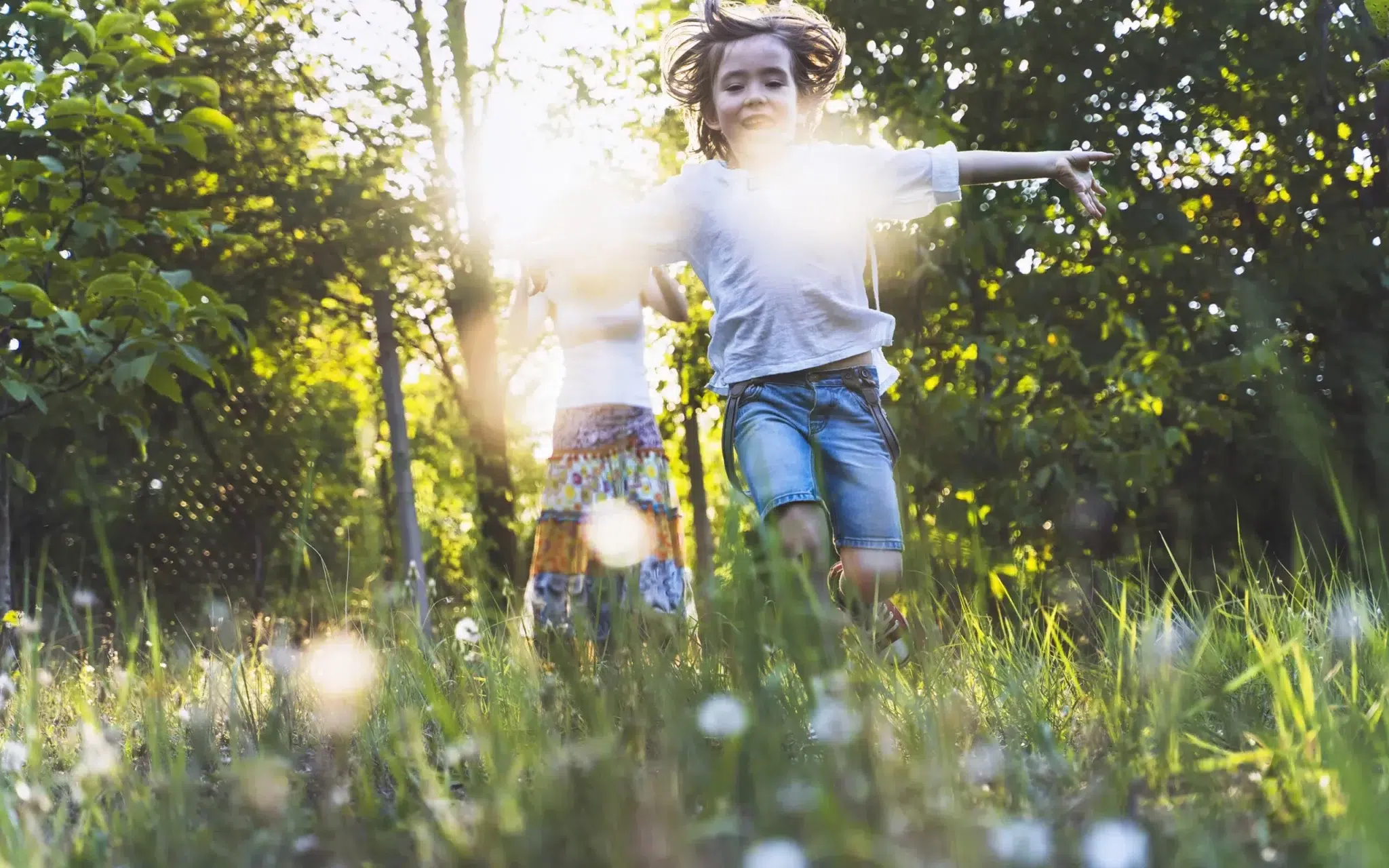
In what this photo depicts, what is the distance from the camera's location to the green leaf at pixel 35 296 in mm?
2797

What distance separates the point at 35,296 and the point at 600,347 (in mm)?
1516

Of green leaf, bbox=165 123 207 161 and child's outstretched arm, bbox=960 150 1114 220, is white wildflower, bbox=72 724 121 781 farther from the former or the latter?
green leaf, bbox=165 123 207 161

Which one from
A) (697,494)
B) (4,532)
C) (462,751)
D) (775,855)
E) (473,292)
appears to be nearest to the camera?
(775,855)

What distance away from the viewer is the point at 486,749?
1387 mm

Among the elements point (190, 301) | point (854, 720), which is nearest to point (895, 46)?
point (190, 301)

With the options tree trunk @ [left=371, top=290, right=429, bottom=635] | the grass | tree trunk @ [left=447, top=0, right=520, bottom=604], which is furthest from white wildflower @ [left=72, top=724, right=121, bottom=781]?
tree trunk @ [left=447, top=0, right=520, bottom=604]

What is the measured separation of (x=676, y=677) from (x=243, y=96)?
6269mm

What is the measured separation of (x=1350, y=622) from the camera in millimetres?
2119

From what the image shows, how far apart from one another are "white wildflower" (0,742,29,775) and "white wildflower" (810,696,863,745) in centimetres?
126

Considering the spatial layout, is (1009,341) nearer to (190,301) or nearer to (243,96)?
(190,301)

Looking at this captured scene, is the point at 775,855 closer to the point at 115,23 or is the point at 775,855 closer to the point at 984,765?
the point at 984,765

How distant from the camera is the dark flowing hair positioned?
2938 mm

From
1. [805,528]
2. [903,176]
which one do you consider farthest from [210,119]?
[805,528]

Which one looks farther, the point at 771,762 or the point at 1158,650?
the point at 1158,650
